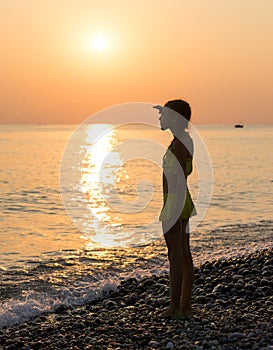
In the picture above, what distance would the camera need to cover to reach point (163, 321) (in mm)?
8273

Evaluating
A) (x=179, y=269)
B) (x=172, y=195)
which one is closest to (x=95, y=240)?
(x=179, y=269)

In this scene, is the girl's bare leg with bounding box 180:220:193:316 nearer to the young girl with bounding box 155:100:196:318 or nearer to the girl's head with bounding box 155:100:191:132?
the young girl with bounding box 155:100:196:318

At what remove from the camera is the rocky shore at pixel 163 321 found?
739cm

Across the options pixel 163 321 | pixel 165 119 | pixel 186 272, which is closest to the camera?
pixel 165 119

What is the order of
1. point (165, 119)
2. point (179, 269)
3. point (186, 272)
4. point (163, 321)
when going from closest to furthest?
point (165, 119), point (179, 269), point (186, 272), point (163, 321)

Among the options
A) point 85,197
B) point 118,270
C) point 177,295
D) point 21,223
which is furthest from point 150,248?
point 85,197

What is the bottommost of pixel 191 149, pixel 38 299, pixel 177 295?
pixel 38 299

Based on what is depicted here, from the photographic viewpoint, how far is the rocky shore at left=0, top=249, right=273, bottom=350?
7.39 m

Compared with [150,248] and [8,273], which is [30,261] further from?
[150,248]

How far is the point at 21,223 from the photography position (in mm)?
A: 22047

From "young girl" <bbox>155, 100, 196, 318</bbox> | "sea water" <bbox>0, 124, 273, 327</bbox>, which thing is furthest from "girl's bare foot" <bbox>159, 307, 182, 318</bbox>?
"sea water" <bbox>0, 124, 273, 327</bbox>

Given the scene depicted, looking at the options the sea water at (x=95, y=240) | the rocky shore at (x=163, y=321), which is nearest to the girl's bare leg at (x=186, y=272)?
the rocky shore at (x=163, y=321)

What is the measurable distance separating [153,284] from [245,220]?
11.7 m

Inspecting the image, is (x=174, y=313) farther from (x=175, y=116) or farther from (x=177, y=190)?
(x=175, y=116)
